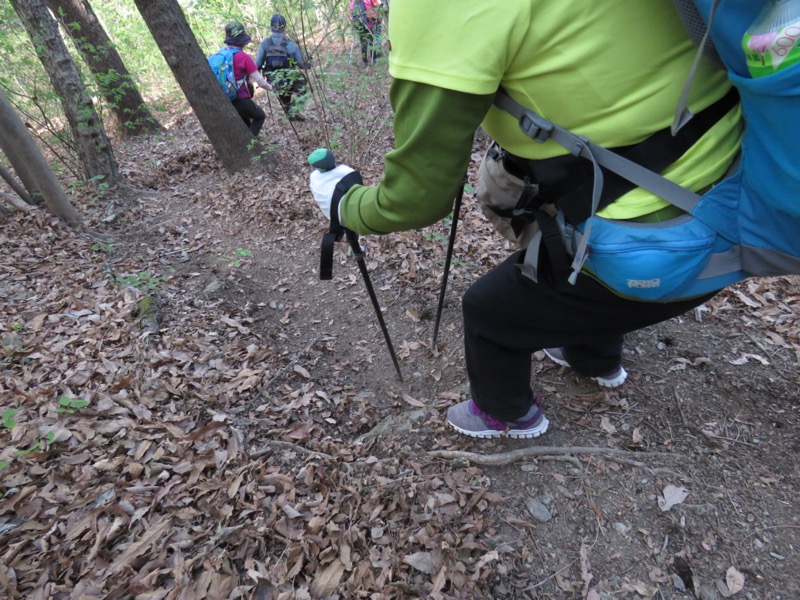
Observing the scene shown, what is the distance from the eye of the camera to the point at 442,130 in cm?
128

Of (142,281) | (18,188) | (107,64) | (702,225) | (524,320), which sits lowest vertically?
(142,281)

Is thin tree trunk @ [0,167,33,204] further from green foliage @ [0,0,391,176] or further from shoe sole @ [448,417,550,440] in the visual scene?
shoe sole @ [448,417,550,440]

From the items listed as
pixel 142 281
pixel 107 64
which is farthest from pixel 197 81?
pixel 107 64

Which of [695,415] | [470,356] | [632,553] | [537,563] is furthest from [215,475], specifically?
[695,415]

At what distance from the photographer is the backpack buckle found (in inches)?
51.5

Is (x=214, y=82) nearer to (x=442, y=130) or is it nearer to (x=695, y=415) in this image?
(x=442, y=130)

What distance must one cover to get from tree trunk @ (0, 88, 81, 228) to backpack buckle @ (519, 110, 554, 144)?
19.7 feet

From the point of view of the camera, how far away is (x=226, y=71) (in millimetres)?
7488

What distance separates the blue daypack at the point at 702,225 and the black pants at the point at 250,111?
752 centimetres

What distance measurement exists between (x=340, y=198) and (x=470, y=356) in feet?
3.28

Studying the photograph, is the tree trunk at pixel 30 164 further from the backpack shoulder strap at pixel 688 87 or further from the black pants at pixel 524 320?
the backpack shoulder strap at pixel 688 87

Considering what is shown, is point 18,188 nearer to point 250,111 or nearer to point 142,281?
point 142,281

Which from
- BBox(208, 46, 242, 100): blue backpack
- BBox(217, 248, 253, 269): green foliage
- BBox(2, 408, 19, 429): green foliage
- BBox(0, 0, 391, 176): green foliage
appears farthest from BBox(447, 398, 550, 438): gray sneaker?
BBox(208, 46, 242, 100): blue backpack

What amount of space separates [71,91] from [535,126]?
707cm
